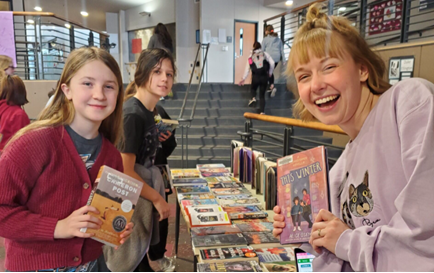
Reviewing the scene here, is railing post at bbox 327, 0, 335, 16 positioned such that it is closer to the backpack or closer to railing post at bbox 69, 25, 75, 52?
the backpack

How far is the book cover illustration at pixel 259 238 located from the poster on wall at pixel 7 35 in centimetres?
81

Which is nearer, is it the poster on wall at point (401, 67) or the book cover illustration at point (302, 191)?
the book cover illustration at point (302, 191)

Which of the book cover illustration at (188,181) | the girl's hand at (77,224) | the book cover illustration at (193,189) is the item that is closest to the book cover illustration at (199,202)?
the book cover illustration at (193,189)

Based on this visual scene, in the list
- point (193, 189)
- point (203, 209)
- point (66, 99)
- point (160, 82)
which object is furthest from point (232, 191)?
point (66, 99)

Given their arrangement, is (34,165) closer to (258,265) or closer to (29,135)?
(29,135)

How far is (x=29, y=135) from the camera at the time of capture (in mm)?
565

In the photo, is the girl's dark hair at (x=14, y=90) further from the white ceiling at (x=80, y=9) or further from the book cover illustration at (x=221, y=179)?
the book cover illustration at (x=221, y=179)

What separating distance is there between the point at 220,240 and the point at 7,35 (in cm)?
79

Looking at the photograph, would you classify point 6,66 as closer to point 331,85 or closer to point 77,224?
point 77,224

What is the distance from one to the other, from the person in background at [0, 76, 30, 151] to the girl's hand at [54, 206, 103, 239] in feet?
0.90

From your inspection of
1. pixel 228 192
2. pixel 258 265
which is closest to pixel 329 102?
pixel 258 265

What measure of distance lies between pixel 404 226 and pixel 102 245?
54 centimetres

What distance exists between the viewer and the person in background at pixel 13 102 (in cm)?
67

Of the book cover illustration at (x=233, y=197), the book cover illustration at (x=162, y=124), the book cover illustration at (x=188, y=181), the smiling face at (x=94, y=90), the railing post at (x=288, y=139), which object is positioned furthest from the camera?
the book cover illustration at (x=188, y=181)
